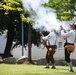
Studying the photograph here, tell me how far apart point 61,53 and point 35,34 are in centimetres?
1244

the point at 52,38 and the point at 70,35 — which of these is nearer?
the point at 70,35

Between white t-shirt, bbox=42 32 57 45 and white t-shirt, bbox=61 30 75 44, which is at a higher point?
white t-shirt, bbox=61 30 75 44

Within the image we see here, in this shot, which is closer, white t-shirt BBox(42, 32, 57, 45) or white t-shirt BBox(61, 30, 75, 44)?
white t-shirt BBox(61, 30, 75, 44)

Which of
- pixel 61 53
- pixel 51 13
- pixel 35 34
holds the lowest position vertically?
pixel 61 53

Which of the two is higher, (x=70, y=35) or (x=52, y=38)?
(x=70, y=35)

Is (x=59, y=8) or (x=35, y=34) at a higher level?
(x=59, y=8)

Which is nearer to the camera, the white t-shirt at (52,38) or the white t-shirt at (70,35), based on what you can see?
the white t-shirt at (70,35)

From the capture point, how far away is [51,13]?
2184 centimetres

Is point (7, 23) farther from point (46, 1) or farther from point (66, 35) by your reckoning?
point (66, 35)

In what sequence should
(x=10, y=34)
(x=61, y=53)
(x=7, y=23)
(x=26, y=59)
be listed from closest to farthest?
(x=26, y=59), (x=7, y=23), (x=10, y=34), (x=61, y=53)

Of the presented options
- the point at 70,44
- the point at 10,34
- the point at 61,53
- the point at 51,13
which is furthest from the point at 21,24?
the point at 70,44

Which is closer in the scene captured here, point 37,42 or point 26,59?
point 26,59

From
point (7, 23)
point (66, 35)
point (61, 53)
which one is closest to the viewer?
point (66, 35)

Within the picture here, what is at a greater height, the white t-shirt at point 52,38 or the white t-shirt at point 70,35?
the white t-shirt at point 70,35
